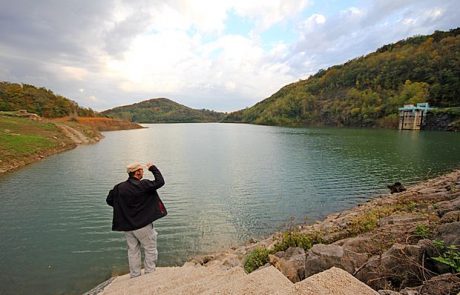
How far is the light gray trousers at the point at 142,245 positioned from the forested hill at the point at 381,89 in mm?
125521

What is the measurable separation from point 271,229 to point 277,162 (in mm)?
19743

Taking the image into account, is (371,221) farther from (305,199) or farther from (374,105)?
(374,105)

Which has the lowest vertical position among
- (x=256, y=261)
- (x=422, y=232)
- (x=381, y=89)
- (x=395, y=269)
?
(x=256, y=261)

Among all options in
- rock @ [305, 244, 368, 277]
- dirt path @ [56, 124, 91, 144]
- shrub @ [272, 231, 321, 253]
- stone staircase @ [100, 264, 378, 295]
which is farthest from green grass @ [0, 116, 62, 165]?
rock @ [305, 244, 368, 277]

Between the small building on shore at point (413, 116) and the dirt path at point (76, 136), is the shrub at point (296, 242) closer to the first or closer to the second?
the dirt path at point (76, 136)

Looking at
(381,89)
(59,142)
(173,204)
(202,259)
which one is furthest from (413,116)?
(202,259)

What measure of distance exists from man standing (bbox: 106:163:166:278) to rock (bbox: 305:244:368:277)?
11.7ft

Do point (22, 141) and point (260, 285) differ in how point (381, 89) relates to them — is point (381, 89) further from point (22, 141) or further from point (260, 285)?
point (260, 285)

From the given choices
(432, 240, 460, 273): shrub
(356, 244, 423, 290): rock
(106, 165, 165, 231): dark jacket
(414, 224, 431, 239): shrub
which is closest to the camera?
(432, 240, 460, 273): shrub

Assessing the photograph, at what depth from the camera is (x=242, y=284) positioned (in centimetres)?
442

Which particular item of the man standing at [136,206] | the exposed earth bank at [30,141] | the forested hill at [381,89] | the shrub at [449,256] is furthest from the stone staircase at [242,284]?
the forested hill at [381,89]

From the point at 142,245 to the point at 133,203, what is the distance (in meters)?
1.22

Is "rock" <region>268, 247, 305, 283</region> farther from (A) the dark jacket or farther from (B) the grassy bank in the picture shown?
(B) the grassy bank

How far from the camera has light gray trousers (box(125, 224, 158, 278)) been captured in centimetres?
666
